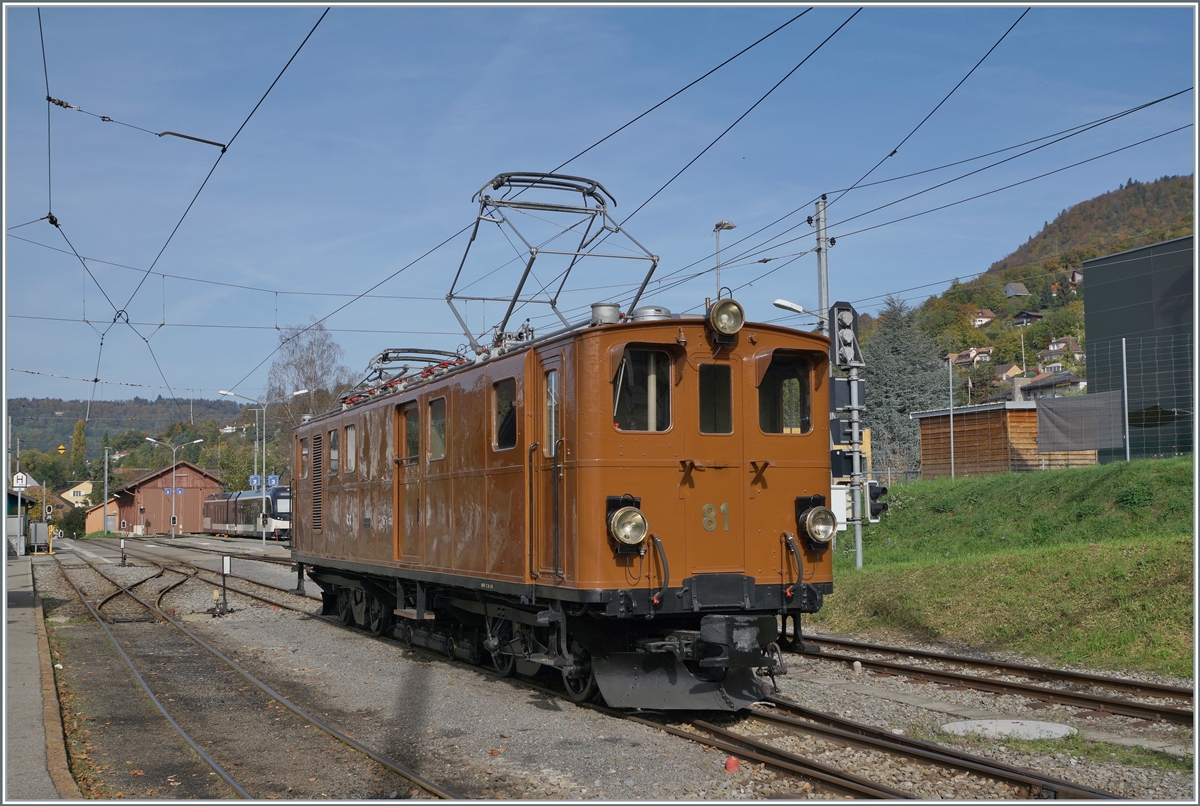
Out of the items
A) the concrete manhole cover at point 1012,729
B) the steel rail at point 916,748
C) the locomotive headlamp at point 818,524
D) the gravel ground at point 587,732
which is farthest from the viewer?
the locomotive headlamp at point 818,524

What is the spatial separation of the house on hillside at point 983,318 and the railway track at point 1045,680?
4371 inches

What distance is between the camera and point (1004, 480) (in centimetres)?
2336

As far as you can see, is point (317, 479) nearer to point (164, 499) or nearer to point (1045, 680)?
point (1045, 680)

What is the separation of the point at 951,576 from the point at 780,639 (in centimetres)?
745

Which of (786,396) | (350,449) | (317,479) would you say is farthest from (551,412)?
(317,479)

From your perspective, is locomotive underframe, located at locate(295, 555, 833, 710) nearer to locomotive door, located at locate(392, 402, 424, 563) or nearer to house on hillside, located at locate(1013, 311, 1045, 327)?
locomotive door, located at locate(392, 402, 424, 563)

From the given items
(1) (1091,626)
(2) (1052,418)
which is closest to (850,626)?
(1) (1091,626)

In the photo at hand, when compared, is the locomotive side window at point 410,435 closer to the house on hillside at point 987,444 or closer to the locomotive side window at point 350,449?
the locomotive side window at point 350,449

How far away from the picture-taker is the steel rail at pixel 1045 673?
960 cm

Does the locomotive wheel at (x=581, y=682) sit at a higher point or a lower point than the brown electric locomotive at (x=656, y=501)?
lower

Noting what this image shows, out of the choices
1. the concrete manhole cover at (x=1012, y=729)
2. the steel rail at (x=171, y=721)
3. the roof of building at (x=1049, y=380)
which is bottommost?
the steel rail at (x=171, y=721)

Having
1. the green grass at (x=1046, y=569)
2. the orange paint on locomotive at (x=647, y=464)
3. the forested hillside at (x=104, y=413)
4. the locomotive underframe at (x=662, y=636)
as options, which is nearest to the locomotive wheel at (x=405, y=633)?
the orange paint on locomotive at (x=647, y=464)

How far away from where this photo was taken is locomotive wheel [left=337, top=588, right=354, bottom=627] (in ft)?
54.8

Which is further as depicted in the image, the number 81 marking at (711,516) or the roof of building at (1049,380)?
the roof of building at (1049,380)
